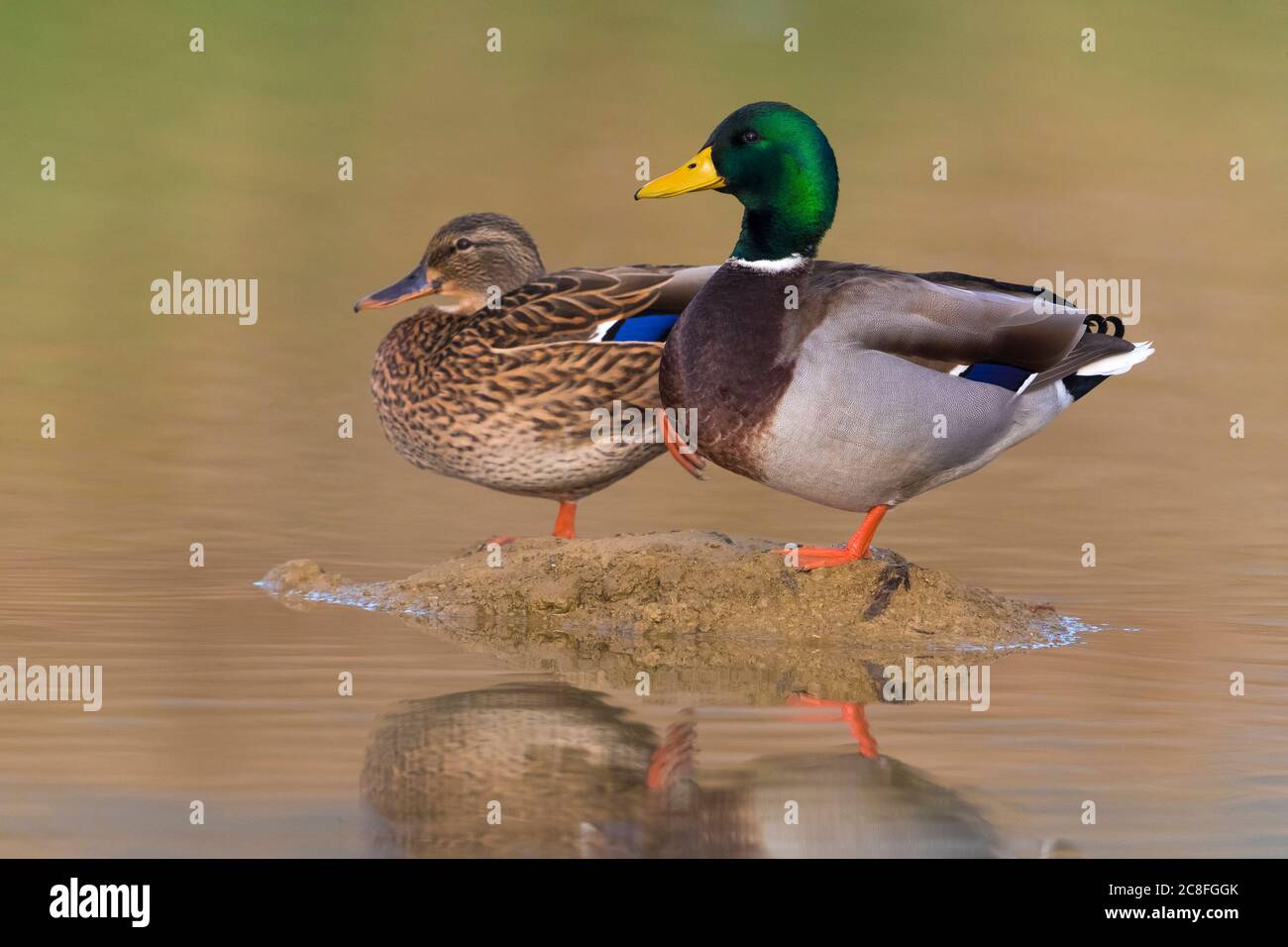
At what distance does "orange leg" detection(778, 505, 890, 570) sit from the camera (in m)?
6.75

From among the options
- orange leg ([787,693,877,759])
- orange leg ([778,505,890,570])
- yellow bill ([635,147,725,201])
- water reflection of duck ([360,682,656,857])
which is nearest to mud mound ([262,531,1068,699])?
orange leg ([778,505,890,570])

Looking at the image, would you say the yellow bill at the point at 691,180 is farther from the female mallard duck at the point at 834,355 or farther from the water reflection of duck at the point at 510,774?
the water reflection of duck at the point at 510,774

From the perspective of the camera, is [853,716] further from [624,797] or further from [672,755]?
[624,797]

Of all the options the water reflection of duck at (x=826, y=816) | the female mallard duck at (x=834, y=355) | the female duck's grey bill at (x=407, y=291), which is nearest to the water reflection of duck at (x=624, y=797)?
the water reflection of duck at (x=826, y=816)

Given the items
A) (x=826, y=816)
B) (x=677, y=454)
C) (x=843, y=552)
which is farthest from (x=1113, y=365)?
(x=826, y=816)

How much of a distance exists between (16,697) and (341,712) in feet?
2.95

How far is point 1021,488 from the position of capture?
9.66 metres

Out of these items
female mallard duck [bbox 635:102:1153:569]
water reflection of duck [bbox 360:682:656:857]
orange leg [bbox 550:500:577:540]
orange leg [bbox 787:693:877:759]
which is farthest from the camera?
orange leg [bbox 550:500:577:540]

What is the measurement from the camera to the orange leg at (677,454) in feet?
23.3

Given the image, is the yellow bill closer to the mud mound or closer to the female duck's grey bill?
the mud mound

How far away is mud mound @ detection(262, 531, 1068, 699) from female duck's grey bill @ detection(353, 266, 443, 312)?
4.92 feet

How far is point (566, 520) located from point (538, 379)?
64 centimetres

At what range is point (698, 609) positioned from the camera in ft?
21.6

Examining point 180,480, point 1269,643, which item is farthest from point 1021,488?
point 180,480
